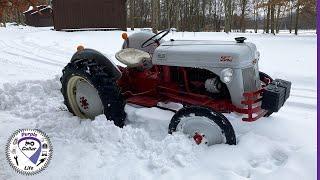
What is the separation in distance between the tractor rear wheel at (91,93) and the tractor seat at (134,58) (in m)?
0.47

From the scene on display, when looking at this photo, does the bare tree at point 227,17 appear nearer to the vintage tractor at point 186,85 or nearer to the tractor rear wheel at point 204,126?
the vintage tractor at point 186,85

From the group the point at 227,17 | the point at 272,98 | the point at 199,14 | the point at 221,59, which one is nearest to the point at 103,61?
the point at 221,59

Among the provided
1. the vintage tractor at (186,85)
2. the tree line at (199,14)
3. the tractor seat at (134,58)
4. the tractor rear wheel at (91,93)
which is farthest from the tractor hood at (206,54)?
the tree line at (199,14)

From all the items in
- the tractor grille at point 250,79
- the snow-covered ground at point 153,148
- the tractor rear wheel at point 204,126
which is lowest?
the snow-covered ground at point 153,148

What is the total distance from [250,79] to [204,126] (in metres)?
0.82

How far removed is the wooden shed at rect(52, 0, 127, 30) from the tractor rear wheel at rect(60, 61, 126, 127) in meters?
22.5

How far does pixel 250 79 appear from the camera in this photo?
4.27 meters

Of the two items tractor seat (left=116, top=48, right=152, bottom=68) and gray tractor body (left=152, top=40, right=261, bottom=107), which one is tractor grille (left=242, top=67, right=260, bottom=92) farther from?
tractor seat (left=116, top=48, right=152, bottom=68)

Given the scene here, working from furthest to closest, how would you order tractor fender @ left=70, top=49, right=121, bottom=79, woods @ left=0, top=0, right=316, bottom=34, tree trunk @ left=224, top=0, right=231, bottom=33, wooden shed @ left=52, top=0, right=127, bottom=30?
woods @ left=0, top=0, right=316, bottom=34 → tree trunk @ left=224, top=0, right=231, bottom=33 → wooden shed @ left=52, top=0, right=127, bottom=30 → tractor fender @ left=70, top=49, right=121, bottom=79

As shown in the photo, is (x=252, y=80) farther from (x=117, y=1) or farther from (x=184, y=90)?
(x=117, y=1)

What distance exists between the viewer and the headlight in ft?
13.2

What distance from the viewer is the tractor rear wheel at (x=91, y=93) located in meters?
4.54

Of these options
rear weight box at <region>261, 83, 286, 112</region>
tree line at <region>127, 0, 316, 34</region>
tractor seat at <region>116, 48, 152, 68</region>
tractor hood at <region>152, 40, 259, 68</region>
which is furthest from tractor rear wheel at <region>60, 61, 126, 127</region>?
tree line at <region>127, 0, 316, 34</region>

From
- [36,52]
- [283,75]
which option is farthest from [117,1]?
[283,75]
